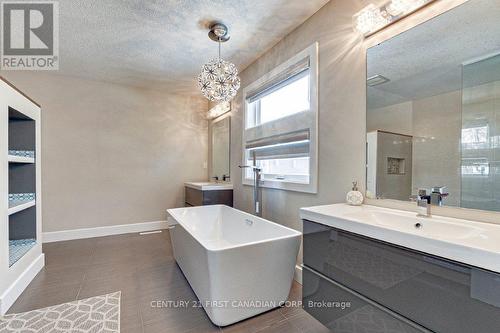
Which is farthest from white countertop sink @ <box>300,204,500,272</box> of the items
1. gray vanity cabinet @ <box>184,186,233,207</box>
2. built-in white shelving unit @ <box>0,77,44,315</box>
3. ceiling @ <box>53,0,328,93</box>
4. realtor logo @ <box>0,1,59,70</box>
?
realtor logo @ <box>0,1,59,70</box>

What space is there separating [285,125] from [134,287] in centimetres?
211

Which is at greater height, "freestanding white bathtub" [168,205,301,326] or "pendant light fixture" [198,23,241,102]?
"pendant light fixture" [198,23,241,102]

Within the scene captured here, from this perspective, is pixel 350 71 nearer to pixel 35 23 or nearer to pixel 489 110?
pixel 489 110

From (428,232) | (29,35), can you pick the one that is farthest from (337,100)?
(29,35)

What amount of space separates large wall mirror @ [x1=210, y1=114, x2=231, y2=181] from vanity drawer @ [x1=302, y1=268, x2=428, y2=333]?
94.9 inches

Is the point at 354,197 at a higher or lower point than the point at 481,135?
lower

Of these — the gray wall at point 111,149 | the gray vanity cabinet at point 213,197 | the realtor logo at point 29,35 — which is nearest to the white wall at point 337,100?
the gray vanity cabinet at point 213,197

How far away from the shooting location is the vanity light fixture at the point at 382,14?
4.53ft

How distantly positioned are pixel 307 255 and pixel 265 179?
1333 millimetres

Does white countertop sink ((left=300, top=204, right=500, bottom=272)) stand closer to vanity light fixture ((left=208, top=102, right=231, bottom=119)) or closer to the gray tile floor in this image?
the gray tile floor

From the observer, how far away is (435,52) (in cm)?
132

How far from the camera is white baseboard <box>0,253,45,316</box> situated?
175 centimetres

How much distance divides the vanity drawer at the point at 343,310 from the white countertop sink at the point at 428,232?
0.33m

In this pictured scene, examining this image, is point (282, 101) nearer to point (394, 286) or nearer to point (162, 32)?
point (162, 32)
